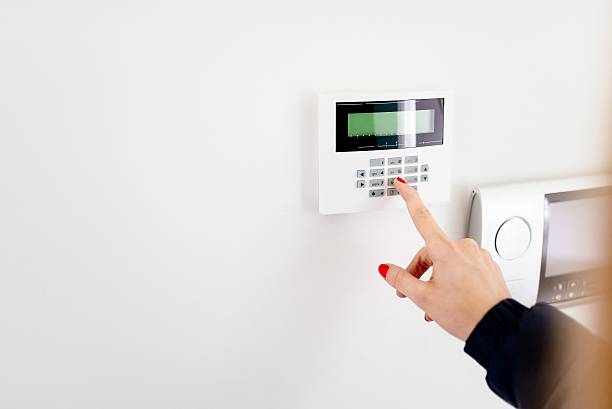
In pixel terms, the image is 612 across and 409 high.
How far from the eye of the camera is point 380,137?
589mm

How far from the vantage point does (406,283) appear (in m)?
0.53

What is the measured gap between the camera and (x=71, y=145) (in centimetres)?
51

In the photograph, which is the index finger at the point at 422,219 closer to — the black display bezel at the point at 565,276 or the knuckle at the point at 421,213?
the knuckle at the point at 421,213

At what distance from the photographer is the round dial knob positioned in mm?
658

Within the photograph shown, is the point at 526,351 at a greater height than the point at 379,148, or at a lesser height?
lesser

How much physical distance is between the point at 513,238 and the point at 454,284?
214 millimetres

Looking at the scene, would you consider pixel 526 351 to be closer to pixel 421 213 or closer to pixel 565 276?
pixel 421 213

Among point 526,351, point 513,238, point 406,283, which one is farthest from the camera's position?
point 513,238

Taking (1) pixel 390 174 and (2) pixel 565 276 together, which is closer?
(1) pixel 390 174

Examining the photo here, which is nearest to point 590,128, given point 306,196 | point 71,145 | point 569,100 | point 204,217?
point 569,100

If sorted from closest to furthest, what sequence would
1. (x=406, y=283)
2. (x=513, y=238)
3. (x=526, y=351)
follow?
(x=526, y=351)
(x=406, y=283)
(x=513, y=238)

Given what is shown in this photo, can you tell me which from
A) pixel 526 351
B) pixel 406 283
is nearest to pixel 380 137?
pixel 406 283

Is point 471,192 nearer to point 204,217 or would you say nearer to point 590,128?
point 590,128

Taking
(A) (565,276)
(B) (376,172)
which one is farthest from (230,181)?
(A) (565,276)
